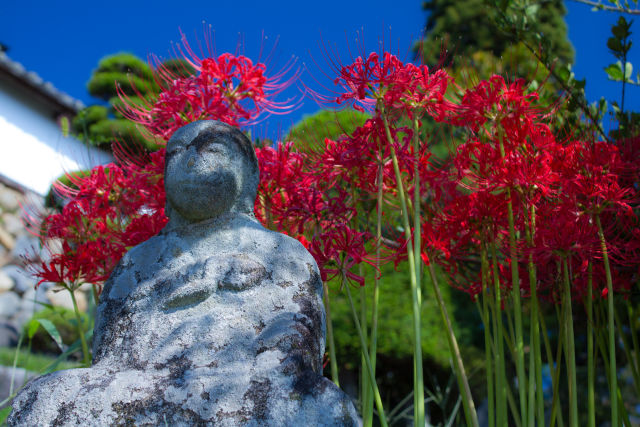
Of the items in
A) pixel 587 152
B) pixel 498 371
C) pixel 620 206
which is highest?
pixel 587 152

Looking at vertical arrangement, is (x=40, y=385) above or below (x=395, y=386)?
below

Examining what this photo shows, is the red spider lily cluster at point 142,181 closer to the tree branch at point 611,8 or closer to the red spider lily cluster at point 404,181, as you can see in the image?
the red spider lily cluster at point 404,181

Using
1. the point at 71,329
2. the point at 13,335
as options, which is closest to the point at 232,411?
→ the point at 71,329

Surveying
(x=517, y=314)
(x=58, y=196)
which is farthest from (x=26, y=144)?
(x=517, y=314)

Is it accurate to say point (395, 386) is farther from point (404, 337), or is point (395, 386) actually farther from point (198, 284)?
point (198, 284)

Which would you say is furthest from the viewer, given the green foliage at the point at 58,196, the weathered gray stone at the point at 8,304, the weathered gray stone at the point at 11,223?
the weathered gray stone at the point at 11,223

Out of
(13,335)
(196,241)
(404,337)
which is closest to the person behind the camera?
(196,241)

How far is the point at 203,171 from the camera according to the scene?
6.23ft

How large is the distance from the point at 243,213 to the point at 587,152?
126 centimetres

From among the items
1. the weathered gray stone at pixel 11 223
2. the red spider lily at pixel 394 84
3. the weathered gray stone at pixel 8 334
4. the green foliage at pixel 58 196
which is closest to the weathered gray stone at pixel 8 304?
the weathered gray stone at pixel 8 334

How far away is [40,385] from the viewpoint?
1475mm

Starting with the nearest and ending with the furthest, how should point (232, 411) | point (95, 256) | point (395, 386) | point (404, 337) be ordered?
point (232, 411)
point (95, 256)
point (404, 337)
point (395, 386)

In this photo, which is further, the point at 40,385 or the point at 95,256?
the point at 95,256

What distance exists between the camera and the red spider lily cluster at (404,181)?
77.5 inches
